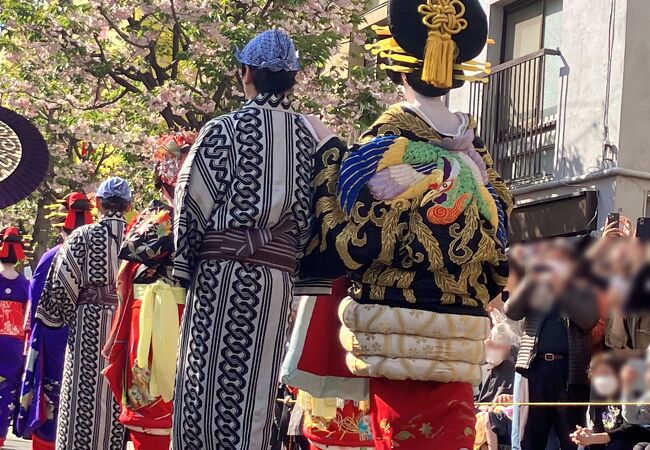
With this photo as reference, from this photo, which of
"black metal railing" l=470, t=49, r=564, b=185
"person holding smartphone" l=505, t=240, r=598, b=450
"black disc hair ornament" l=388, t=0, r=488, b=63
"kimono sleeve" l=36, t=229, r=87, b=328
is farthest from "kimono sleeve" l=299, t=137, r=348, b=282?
"black metal railing" l=470, t=49, r=564, b=185

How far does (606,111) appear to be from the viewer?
34.2 feet

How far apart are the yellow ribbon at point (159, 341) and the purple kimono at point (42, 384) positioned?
2241mm

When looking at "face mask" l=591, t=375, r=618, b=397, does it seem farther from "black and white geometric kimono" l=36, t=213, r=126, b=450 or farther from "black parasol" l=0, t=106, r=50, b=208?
"black parasol" l=0, t=106, r=50, b=208

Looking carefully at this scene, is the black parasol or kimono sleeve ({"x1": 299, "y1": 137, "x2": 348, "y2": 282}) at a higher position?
the black parasol

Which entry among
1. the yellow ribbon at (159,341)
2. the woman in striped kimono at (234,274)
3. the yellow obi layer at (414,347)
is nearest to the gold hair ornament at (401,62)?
the woman in striped kimono at (234,274)

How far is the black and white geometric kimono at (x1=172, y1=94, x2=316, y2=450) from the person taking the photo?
346 centimetres

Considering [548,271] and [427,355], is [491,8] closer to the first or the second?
[427,355]

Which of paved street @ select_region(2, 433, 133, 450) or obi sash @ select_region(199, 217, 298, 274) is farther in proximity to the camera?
paved street @ select_region(2, 433, 133, 450)

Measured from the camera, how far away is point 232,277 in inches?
136

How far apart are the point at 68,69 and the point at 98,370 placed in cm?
816

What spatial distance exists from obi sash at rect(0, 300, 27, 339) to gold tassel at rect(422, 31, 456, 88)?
6.76m

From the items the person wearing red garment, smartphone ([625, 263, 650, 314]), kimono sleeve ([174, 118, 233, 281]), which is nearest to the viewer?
smartphone ([625, 263, 650, 314])

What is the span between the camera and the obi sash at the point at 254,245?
3463 mm

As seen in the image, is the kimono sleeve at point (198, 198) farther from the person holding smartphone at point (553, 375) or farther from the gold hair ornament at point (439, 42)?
the person holding smartphone at point (553, 375)
